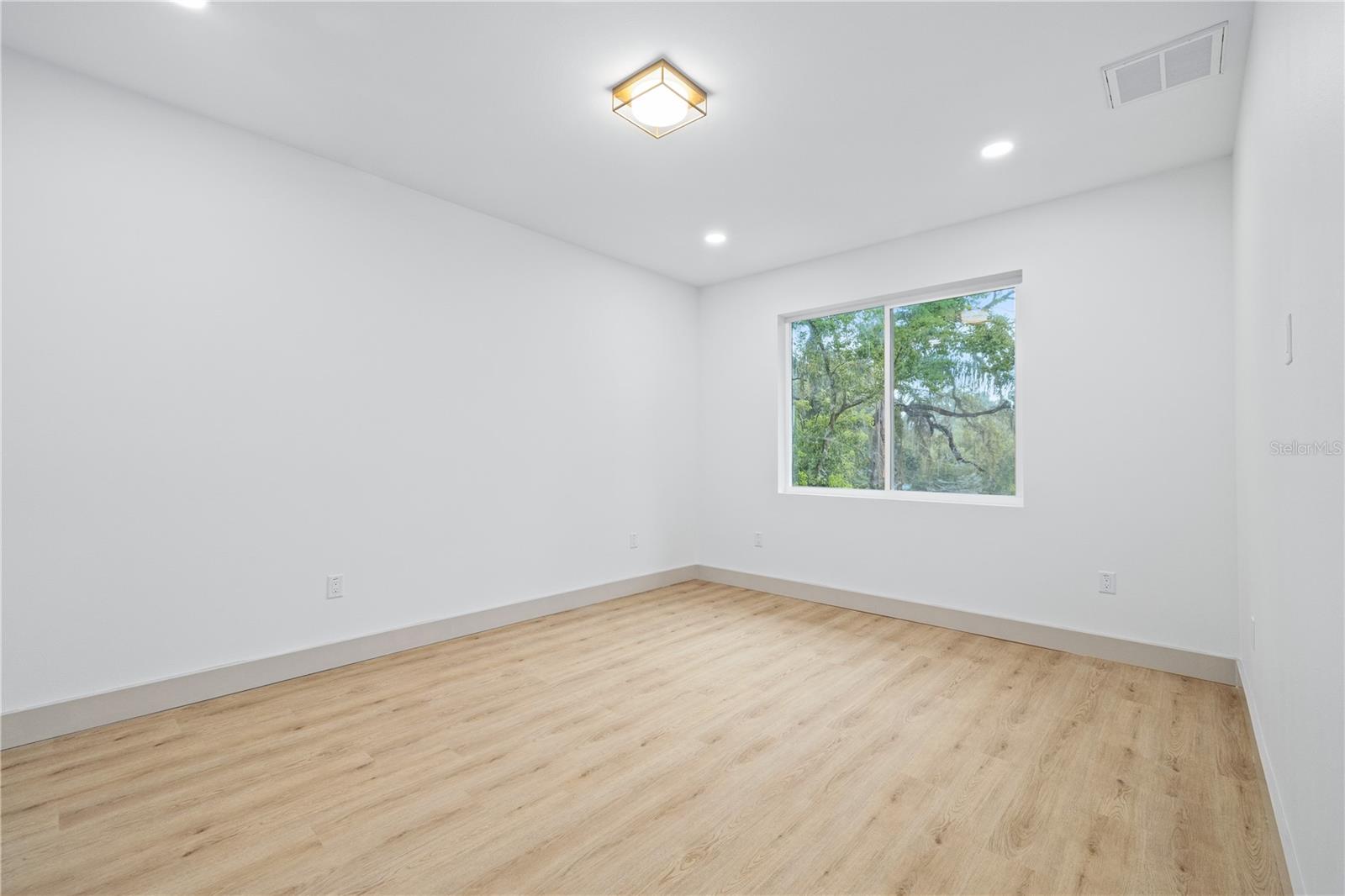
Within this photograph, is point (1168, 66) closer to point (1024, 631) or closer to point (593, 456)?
point (1024, 631)

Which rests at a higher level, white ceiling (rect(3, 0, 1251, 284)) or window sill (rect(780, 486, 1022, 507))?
white ceiling (rect(3, 0, 1251, 284))

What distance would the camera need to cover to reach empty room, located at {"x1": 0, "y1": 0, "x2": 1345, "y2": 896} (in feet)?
5.50

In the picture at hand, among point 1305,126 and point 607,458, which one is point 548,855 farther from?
point 607,458

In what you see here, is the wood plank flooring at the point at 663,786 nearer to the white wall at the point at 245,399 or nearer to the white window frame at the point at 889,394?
the white wall at the point at 245,399

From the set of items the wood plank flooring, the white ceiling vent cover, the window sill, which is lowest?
the wood plank flooring

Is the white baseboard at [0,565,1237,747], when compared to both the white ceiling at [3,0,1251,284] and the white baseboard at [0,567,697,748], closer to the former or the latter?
the white baseboard at [0,567,697,748]

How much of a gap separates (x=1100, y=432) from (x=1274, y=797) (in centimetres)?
204

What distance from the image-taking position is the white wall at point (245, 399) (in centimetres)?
236

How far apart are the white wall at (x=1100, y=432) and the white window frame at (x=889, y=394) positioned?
2.9 inches

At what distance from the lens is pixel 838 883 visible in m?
1.55

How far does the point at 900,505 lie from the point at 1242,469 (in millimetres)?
1798

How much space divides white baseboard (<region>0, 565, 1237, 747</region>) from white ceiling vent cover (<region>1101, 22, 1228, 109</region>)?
8.83ft

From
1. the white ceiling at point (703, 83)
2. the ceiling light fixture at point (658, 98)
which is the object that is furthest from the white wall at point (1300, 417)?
the ceiling light fixture at point (658, 98)

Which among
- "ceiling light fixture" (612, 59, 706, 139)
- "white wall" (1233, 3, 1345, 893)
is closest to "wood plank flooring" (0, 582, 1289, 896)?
"white wall" (1233, 3, 1345, 893)
